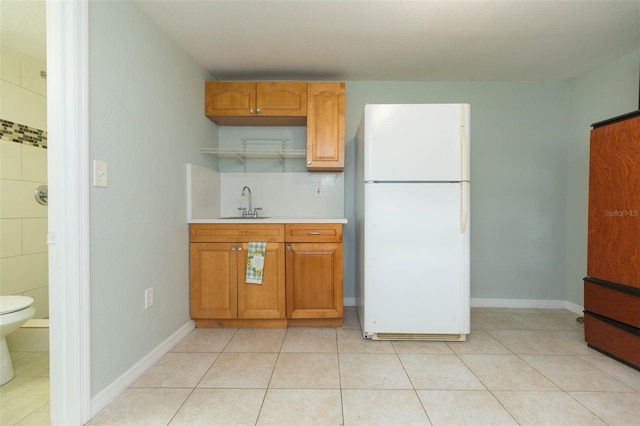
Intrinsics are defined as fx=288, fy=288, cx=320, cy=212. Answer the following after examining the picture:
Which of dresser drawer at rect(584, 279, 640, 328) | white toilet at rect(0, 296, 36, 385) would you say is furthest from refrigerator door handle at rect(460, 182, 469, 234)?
white toilet at rect(0, 296, 36, 385)

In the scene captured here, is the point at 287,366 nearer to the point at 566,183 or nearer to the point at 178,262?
the point at 178,262

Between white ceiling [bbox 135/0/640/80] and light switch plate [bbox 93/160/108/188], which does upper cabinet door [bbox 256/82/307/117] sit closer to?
white ceiling [bbox 135/0/640/80]

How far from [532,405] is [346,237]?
1.83 meters

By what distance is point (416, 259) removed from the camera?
201 cm

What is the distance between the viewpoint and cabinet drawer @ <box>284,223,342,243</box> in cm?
227

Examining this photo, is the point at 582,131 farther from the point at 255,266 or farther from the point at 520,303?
the point at 255,266

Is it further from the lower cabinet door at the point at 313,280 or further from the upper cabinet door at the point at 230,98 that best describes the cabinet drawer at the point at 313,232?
the upper cabinet door at the point at 230,98

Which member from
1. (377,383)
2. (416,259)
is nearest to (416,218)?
(416,259)

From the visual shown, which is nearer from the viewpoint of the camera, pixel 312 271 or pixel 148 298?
pixel 148 298

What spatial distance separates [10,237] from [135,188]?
1.40 meters

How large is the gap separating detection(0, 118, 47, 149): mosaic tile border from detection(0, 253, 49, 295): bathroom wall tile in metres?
0.89

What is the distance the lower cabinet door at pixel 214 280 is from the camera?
2252 mm

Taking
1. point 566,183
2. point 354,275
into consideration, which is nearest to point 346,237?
point 354,275

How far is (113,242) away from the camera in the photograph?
1468mm
